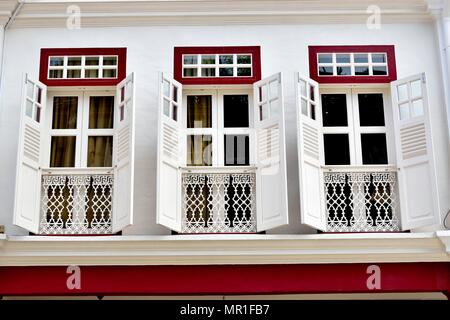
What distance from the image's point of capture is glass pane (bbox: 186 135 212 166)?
816 centimetres

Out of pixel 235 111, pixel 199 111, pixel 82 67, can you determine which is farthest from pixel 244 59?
pixel 82 67

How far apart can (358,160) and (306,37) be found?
166 cm

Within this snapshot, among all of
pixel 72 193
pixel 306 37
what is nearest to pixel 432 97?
pixel 306 37

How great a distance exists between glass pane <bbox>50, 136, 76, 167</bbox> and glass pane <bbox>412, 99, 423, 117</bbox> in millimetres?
3995

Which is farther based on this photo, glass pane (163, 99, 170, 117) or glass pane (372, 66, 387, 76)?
glass pane (372, 66, 387, 76)

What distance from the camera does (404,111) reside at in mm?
7922

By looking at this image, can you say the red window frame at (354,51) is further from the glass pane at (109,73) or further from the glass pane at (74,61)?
the glass pane at (74,61)

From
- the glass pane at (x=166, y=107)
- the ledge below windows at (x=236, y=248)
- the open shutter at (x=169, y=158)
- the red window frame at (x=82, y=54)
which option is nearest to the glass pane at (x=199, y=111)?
the open shutter at (x=169, y=158)

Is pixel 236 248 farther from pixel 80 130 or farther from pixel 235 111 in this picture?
pixel 80 130

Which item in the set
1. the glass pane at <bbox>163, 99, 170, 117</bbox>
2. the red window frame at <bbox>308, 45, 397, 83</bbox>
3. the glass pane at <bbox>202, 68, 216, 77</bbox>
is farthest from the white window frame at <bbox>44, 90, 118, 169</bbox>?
the red window frame at <bbox>308, 45, 397, 83</bbox>

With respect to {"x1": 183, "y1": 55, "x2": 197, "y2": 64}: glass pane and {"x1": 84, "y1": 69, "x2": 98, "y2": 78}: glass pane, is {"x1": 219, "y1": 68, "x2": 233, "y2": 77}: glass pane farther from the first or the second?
{"x1": 84, "y1": 69, "x2": 98, "y2": 78}: glass pane
